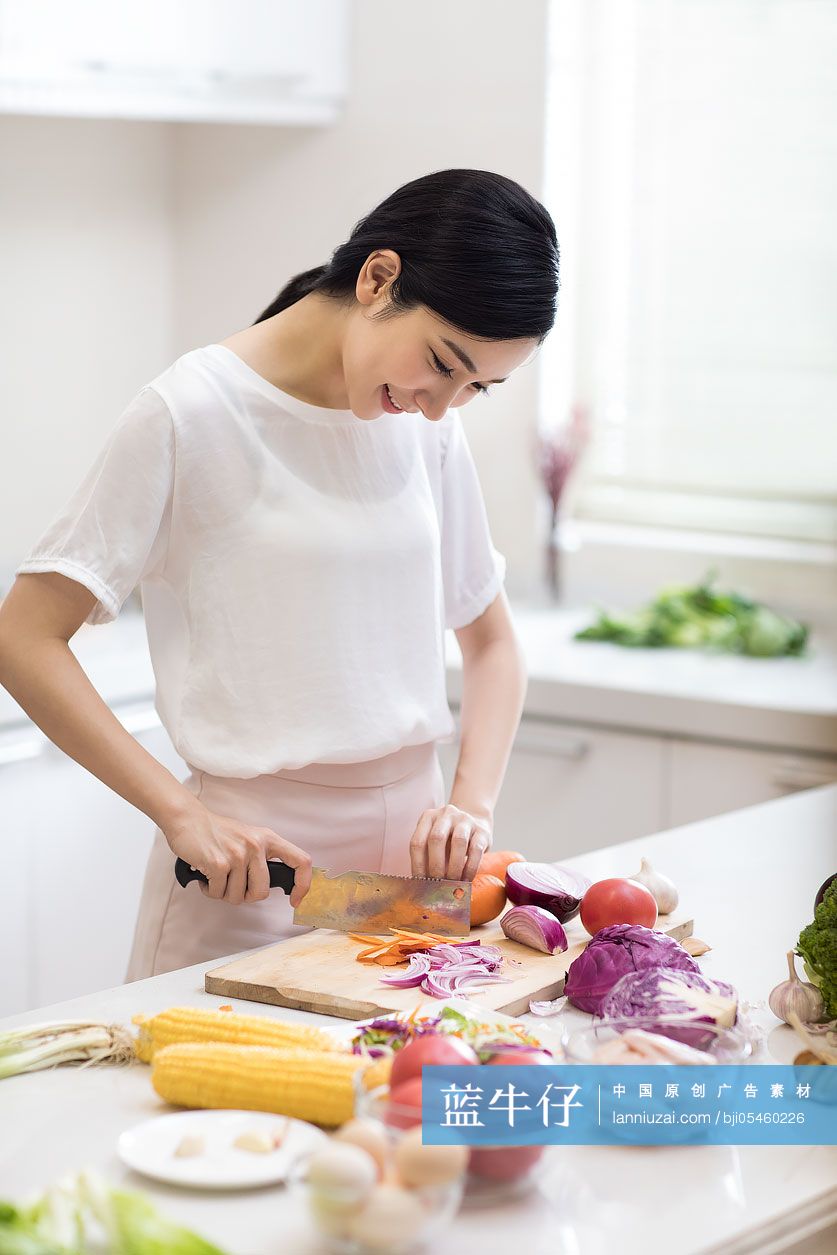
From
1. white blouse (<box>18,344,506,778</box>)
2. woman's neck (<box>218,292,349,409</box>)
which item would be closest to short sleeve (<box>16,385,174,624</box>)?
white blouse (<box>18,344,506,778</box>)

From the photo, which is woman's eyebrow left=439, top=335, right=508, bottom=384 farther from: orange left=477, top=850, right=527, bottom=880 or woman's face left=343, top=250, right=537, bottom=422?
orange left=477, top=850, right=527, bottom=880

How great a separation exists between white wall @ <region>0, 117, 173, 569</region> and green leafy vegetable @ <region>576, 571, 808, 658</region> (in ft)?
3.89

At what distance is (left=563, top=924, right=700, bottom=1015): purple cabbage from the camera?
1.28m

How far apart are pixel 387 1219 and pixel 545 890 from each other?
2.14 feet

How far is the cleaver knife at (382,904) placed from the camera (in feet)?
4.90

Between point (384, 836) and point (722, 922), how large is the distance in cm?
38

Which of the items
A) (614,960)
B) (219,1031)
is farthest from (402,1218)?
(614,960)

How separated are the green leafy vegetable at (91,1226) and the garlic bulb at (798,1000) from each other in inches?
22.2

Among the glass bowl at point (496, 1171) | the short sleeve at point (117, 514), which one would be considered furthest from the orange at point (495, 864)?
the glass bowl at point (496, 1171)

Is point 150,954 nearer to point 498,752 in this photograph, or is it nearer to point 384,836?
point 384,836

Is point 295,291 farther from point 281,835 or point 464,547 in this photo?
point 281,835

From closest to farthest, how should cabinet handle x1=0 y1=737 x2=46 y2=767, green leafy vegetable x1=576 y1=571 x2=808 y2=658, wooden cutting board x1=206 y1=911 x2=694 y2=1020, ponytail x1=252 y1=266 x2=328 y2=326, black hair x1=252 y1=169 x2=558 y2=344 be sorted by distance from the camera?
wooden cutting board x1=206 y1=911 x2=694 y2=1020, black hair x1=252 y1=169 x2=558 y2=344, ponytail x1=252 y1=266 x2=328 y2=326, cabinet handle x1=0 y1=737 x2=46 y2=767, green leafy vegetable x1=576 y1=571 x2=808 y2=658

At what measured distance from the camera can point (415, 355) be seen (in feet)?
4.87

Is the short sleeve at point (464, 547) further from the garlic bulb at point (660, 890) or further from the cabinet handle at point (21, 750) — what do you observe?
the cabinet handle at point (21, 750)
